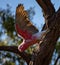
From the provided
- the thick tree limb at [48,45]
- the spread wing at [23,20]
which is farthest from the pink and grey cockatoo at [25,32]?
the thick tree limb at [48,45]

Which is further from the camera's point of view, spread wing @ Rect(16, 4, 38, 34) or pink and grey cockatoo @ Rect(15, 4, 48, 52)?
spread wing @ Rect(16, 4, 38, 34)

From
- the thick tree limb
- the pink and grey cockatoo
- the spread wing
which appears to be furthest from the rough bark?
the spread wing

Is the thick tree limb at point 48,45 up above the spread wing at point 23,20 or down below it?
below

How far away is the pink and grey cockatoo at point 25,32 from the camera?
591cm

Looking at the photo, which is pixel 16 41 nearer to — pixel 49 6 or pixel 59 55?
pixel 59 55

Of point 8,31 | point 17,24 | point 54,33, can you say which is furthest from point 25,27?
point 8,31

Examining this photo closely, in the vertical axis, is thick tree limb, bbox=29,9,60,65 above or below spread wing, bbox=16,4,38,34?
below

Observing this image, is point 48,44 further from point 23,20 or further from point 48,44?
point 23,20

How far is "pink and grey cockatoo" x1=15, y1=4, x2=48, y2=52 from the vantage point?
5906mm

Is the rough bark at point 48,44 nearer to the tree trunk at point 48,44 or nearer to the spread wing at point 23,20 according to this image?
the tree trunk at point 48,44

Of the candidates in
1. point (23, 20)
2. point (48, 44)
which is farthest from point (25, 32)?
point (48, 44)

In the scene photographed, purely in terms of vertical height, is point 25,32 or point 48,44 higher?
point 25,32

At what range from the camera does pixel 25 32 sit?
594 centimetres

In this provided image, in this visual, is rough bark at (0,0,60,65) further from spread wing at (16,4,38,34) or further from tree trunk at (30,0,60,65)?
spread wing at (16,4,38,34)
